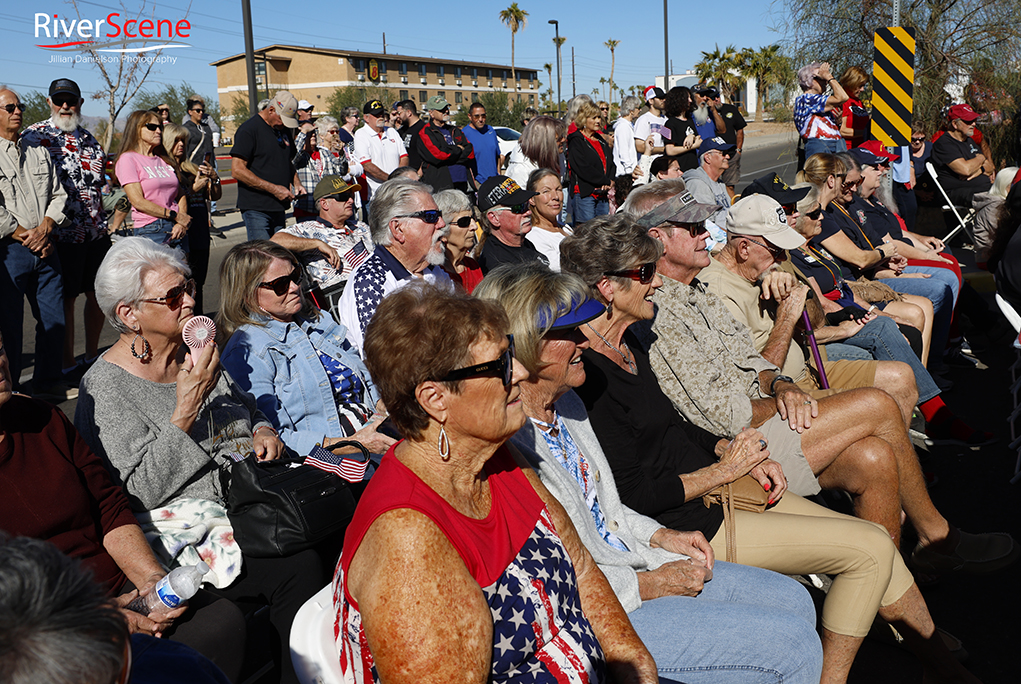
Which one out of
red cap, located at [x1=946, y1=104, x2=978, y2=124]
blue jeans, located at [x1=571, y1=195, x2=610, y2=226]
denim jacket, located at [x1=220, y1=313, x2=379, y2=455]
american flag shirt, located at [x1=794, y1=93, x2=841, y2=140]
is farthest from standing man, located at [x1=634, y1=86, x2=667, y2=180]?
denim jacket, located at [x1=220, y1=313, x2=379, y2=455]

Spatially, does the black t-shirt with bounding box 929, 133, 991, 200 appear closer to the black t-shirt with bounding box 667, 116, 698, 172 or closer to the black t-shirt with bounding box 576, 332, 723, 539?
the black t-shirt with bounding box 667, 116, 698, 172

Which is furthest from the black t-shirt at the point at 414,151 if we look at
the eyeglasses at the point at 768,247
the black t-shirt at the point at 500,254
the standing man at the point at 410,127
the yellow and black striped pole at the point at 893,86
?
the eyeglasses at the point at 768,247

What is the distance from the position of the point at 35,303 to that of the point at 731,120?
9.41m

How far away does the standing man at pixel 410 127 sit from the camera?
9945 millimetres

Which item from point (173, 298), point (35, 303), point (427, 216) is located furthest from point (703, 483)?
point (35, 303)

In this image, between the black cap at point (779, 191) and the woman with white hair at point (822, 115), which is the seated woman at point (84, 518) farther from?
the woman with white hair at point (822, 115)

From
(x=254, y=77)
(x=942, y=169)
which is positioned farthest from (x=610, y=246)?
(x=254, y=77)

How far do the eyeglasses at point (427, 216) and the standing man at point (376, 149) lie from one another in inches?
219

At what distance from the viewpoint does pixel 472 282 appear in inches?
216

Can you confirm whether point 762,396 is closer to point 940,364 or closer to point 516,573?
point 516,573

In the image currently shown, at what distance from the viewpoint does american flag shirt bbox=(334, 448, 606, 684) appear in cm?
179

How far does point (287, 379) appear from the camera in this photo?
A: 349cm

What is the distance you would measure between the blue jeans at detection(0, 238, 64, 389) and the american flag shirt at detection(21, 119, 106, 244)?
35 cm

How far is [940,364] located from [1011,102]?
7.15m
